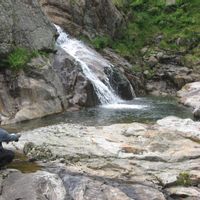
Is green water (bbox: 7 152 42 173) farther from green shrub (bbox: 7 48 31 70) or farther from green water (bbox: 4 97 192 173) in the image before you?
green shrub (bbox: 7 48 31 70)

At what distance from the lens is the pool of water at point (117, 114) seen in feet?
59.7

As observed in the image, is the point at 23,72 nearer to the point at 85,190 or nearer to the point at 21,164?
the point at 21,164

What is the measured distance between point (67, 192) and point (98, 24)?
1072 inches

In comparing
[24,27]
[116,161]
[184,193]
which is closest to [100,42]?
[24,27]

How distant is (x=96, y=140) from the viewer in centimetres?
1274

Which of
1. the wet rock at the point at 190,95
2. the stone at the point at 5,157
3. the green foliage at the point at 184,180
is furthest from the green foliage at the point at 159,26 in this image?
the stone at the point at 5,157

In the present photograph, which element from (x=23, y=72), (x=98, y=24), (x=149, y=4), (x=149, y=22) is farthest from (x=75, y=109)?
(x=149, y=4)

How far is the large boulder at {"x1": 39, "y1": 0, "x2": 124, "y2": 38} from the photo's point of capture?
32.4 metres

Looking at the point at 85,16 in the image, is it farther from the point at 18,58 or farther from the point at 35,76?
the point at 35,76

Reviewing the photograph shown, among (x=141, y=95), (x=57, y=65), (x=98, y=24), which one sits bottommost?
(x=141, y=95)

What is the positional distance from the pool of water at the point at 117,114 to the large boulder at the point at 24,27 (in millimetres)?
4415

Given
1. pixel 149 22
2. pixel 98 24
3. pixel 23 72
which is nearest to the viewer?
pixel 23 72

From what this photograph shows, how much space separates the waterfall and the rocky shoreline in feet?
35.0

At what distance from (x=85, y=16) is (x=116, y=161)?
80.5 ft
